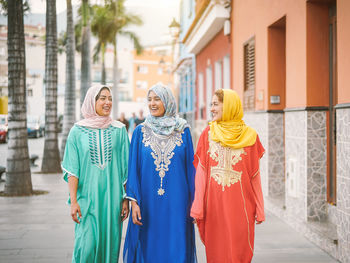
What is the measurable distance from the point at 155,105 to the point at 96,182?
33.0 inches

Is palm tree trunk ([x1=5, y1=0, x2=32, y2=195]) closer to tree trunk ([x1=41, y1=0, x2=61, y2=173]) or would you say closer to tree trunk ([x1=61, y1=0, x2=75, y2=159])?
tree trunk ([x1=41, y1=0, x2=61, y2=173])

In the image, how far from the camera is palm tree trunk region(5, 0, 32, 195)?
33.3 ft

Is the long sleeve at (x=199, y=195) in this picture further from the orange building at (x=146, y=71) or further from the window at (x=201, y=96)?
the orange building at (x=146, y=71)

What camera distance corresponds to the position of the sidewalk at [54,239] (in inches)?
227

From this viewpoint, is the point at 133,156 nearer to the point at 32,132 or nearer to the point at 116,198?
the point at 116,198

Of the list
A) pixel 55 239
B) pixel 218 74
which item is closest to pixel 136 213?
pixel 55 239

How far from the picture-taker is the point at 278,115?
8.83 meters

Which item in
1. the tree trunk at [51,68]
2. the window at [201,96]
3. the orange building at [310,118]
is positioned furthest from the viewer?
the window at [201,96]

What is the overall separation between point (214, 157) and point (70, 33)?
13730 millimetres

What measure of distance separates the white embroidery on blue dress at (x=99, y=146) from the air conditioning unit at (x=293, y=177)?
3743mm

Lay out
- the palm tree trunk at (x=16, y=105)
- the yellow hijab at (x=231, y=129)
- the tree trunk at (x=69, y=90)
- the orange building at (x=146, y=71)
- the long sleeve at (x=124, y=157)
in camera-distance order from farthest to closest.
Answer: the orange building at (x=146, y=71), the tree trunk at (x=69, y=90), the palm tree trunk at (x=16, y=105), the long sleeve at (x=124, y=157), the yellow hijab at (x=231, y=129)

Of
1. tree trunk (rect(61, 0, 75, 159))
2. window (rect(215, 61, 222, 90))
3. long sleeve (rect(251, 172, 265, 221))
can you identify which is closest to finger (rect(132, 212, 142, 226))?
long sleeve (rect(251, 172, 265, 221))

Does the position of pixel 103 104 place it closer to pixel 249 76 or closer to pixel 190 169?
pixel 190 169

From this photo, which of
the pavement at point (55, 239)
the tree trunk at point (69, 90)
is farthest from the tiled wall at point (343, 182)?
the tree trunk at point (69, 90)
